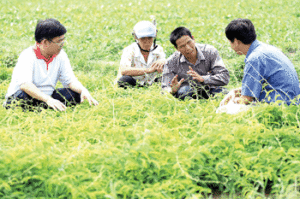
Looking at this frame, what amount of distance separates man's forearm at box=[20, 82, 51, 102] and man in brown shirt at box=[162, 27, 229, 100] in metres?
1.52

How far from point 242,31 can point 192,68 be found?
1187 mm

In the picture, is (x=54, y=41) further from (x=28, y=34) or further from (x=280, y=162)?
(x=28, y=34)

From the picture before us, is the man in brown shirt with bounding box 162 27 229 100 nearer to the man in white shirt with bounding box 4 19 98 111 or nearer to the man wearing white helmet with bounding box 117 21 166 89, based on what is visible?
the man wearing white helmet with bounding box 117 21 166 89

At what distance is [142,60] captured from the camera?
514 cm

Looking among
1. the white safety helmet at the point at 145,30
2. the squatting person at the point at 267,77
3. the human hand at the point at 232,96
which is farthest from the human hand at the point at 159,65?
the squatting person at the point at 267,77

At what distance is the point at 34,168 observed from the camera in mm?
2447

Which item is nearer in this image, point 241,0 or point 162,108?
point 162,108

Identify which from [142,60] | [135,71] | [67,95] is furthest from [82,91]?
[142,60]

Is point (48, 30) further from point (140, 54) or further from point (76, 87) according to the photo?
point (140, 54)

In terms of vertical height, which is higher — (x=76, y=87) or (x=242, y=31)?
(x=242, y=31)

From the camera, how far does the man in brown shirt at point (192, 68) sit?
4332 millimetres

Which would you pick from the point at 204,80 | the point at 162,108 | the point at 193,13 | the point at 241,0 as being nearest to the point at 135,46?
the point at 204,80

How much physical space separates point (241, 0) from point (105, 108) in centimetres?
1477

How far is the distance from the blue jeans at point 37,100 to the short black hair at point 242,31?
201 centimetres
